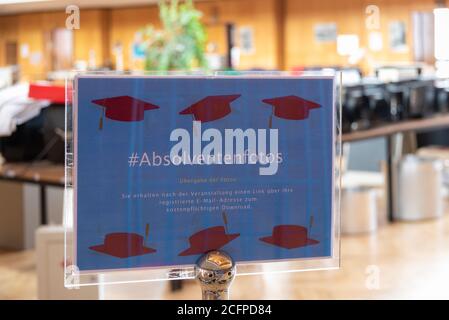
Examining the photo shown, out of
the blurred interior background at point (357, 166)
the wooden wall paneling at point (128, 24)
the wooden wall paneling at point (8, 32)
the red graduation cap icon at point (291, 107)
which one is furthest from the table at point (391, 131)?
the wooden wall paneling at point (8, 32)

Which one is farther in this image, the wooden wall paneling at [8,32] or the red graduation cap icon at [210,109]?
Result: the wooden wall paneling at [8,32]

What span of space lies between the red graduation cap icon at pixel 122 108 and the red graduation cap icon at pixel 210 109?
0.07 meters

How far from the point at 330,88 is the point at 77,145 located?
45 centimetres

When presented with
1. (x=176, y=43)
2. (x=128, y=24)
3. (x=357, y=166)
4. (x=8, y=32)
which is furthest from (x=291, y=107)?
(x=8, y=32)

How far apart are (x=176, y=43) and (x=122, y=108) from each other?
30.2 feet

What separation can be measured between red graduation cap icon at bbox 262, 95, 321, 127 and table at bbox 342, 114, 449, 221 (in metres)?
4.30

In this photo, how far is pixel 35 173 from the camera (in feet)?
13.8

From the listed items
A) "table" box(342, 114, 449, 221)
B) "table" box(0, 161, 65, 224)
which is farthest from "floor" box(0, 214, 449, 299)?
"table" box(342, 114, 449, 221)

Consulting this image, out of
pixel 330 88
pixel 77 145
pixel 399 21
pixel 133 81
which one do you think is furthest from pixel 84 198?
pixel 399 21

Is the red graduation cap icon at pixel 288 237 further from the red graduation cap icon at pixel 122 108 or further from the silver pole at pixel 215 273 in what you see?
the red graduation cap icon at pixel 122 108

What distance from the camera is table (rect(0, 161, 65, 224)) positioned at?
4.01 meters

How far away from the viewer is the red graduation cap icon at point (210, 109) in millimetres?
1224

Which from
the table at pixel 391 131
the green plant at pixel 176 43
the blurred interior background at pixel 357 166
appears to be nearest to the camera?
the blurred interior background at pixel 357 166
